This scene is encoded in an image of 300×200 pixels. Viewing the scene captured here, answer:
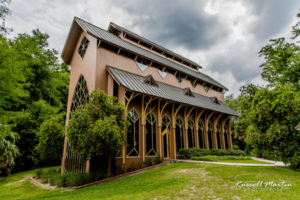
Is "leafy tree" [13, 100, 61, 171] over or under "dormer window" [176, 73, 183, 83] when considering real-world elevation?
under

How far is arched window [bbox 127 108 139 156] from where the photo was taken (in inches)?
507

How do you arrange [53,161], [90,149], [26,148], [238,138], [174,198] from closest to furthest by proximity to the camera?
1. [174,198]
2. [90,149]
3. [26,148]
4. [53,161]
5. [238,138]

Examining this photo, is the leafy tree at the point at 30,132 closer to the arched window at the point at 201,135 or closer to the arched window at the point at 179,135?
the arched window at the point at 179,135

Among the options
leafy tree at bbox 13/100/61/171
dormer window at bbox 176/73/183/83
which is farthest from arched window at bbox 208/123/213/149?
leafy tree at bbox 13/100/61/171

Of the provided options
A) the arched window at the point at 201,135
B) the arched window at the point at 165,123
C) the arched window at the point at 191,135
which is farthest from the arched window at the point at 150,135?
the arched window at the point at 201,135

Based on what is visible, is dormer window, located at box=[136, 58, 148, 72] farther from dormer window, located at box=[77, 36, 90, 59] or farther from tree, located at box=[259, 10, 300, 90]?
tree, located at box=[259, 10, 300, 90]

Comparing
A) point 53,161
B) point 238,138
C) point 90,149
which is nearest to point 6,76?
point 90,149

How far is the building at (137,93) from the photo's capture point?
524 inches

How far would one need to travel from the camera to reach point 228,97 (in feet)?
124

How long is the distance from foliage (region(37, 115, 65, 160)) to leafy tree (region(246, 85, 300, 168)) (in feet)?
42.2

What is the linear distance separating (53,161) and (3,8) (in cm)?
1915

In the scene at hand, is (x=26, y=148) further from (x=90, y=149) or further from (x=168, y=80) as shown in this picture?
(x=168, y=80)

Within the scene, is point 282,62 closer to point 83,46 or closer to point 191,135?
point 191,135

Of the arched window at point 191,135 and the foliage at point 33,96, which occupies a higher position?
the foliage at point 33,96
